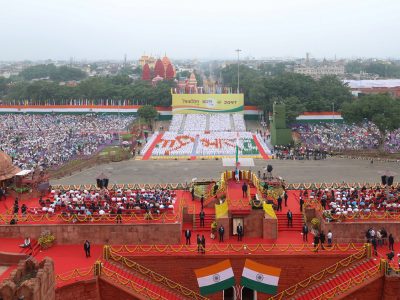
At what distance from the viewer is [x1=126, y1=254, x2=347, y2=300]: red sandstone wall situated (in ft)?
54.7

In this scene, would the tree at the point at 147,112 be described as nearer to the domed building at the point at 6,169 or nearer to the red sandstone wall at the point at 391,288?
the domed building at the point at 6,169

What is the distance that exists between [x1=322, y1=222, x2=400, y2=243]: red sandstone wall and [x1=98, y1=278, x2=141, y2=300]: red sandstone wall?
8.27 meters

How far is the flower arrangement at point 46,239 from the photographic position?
18156mm

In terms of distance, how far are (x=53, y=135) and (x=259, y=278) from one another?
39.4 meters

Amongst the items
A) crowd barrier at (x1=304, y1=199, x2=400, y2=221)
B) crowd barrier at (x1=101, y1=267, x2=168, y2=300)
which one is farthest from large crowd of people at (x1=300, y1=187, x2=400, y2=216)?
crowd barrier at (x1=101, y1=267, x2=168, y2=300)

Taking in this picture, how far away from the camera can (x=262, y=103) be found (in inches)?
2370

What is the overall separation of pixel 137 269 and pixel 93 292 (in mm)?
2045

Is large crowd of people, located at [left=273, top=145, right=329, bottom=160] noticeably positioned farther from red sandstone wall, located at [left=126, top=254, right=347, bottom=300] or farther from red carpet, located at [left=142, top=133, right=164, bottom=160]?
red sandstone wall, located at [left=126, top=254, right=347, bottom=300]

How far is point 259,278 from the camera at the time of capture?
15430 millimetres

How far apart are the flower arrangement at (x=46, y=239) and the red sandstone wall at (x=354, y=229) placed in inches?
430

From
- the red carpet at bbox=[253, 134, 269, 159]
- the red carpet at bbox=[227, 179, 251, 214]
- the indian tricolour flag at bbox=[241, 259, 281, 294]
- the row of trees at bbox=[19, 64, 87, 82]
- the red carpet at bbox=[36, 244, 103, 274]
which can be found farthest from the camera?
the row of trees at bbox=[19, 64, 87, 82]

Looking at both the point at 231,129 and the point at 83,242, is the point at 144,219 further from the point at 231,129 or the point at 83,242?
the point at 231,129

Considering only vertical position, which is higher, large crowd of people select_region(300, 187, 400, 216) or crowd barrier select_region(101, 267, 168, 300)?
large crowd of people select_region(300, 187, 400, 216)

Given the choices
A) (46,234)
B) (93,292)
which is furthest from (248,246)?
(46,234)
